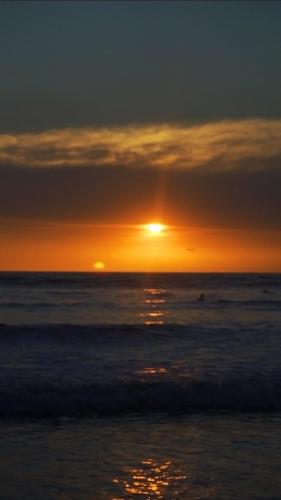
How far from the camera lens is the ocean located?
716 cm

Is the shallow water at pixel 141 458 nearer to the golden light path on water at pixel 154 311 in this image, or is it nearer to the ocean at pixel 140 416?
the ocean at pixel 140 416

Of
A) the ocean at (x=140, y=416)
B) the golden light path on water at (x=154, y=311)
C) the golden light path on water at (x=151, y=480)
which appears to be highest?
the golden light path on water at (x=154, y=311)

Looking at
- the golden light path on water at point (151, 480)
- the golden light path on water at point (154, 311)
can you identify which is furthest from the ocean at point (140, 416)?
the golden light path on water at point (154, 311)

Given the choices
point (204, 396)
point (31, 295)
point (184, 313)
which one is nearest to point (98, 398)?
point (204, 396)

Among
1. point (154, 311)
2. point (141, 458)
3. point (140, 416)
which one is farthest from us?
point (154, 311)

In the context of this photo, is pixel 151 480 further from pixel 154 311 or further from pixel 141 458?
pixel 154 311

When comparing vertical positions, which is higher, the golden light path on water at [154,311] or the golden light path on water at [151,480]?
the golden light path on water at [154,311]

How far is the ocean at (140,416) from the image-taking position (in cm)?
716

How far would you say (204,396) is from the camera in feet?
38.1

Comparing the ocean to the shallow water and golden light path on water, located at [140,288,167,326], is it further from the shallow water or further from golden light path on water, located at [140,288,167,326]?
golden light path on water, located at [140,288,167,326]

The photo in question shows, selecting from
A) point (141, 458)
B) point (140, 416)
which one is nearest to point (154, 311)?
point (140, 416)

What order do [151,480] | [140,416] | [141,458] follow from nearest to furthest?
1. [151,480]
2. [141,458]
3. [140,416]

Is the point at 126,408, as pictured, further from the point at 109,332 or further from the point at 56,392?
the point at 109,332

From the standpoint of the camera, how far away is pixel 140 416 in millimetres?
10336
